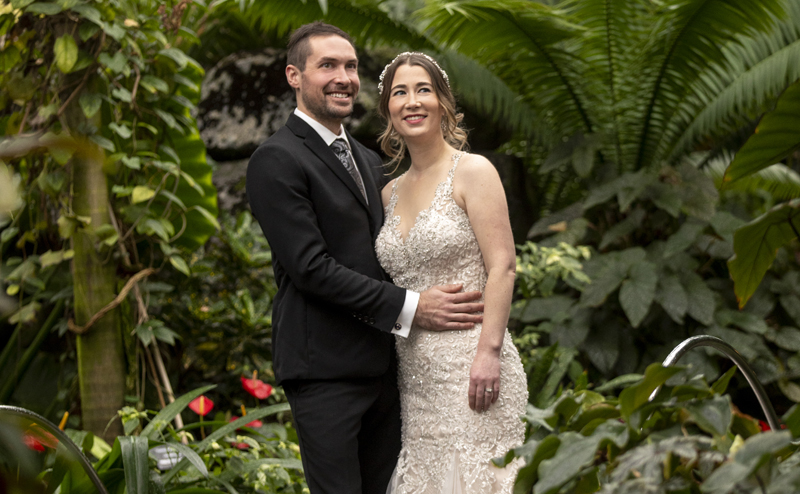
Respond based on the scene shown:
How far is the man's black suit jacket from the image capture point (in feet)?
6.80

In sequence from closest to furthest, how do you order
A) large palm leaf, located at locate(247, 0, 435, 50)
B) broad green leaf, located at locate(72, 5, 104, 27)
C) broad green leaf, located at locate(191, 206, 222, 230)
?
1. broad green leaf, located at locate(72, 5, 104, 27)
2. broad green leaf, located at locate(191, 206, 222, 230)
3. large palm leaf, located at locate(247, 0, 435, 50)

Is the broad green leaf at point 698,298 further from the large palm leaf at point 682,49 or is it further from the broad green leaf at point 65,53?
the broad green leaf at point 65,53

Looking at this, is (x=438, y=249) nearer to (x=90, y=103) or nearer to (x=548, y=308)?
(x=90, y=103)

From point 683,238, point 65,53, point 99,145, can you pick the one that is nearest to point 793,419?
point 99,145

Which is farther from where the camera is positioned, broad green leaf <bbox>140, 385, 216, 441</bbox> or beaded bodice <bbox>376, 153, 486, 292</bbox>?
broad green leaf <bbox>140, 385, 216, 441</bbox>

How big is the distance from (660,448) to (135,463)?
1.91 meters

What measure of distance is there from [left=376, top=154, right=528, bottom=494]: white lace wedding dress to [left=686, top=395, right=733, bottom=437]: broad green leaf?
1.15 meters

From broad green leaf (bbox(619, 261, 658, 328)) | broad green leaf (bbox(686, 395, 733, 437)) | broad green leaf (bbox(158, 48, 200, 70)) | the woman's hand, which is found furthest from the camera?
broad green leaf (bbox(619, 261, 658, 328))

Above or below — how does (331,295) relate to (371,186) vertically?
below

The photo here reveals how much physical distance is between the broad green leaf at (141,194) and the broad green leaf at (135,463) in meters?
1.22

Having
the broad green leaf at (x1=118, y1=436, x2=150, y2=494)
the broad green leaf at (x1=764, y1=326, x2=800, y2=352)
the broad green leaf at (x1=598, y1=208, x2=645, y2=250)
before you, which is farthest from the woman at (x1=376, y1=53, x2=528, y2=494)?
the broad green leaf at (x1=764, y1=326, x2=800, y2=352)

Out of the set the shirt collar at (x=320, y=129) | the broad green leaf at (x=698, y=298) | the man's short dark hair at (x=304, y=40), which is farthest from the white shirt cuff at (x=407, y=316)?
the broad green leaf at (x=698, y=298)

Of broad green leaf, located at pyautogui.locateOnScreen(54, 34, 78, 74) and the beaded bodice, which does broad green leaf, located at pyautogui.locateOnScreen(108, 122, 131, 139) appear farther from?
the beaded bodice

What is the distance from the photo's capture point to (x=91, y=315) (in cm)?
314
